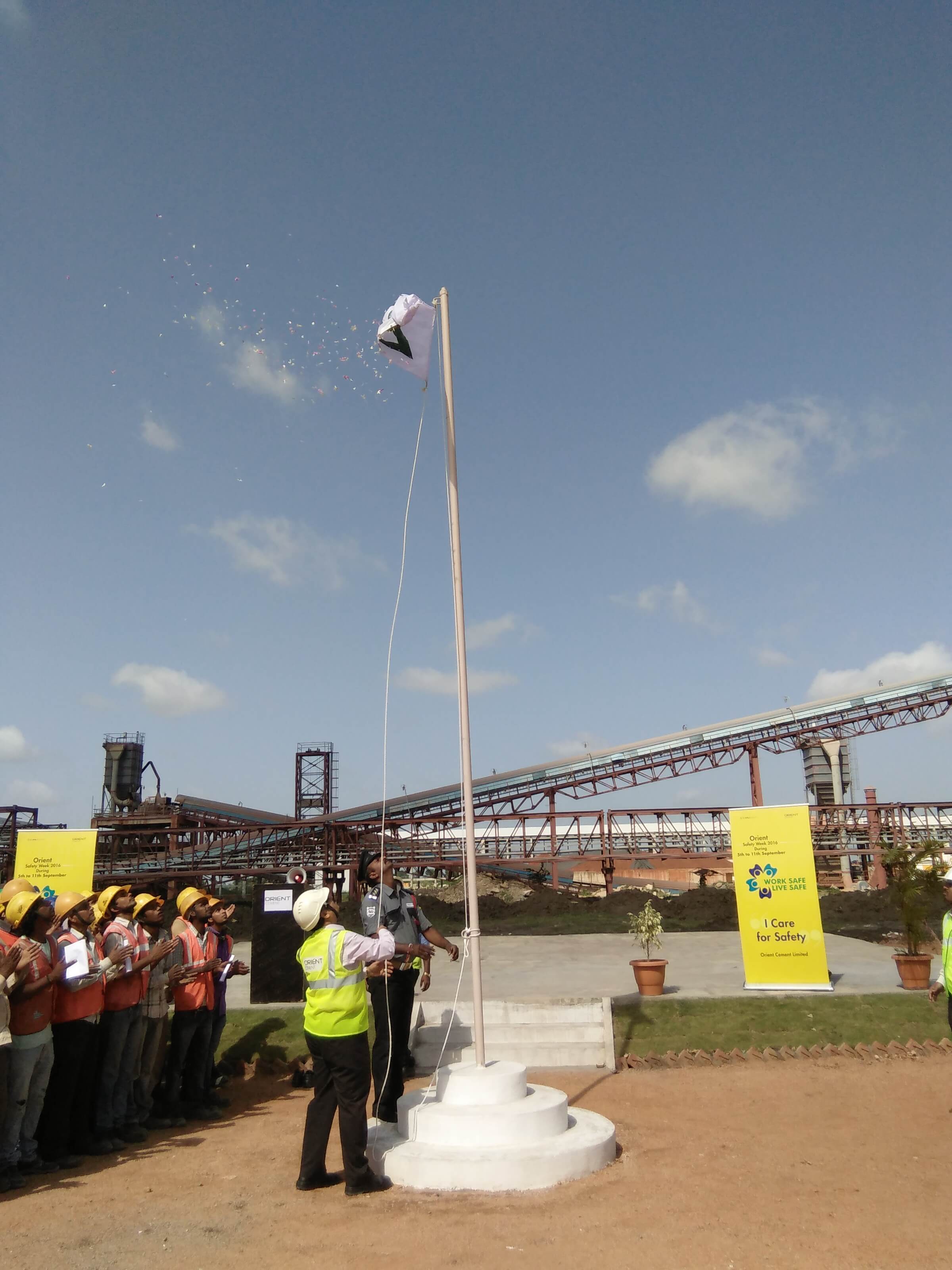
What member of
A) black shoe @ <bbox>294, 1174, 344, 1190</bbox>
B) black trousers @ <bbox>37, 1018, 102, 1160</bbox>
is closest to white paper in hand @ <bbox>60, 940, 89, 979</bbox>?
black trousers @ <bbox>37, 1018, 102, 1160</bbox>

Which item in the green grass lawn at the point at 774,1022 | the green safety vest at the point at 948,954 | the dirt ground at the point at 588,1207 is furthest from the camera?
the green grass lawn at the point at 774,1022

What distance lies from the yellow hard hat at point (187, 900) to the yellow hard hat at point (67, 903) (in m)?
1.33

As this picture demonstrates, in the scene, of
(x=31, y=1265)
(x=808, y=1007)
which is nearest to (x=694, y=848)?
(x=808, y=1007)

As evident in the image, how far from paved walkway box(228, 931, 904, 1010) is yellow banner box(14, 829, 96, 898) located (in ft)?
8.86

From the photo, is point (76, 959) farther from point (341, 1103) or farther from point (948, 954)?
point (948, 954)

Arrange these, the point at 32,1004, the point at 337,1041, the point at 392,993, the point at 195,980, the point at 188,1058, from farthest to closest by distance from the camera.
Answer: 1. the point at 188,1058
2. the point at 195,980
3. the point at 392,993
4. the point at 32,1004
5. the point at 337,1041

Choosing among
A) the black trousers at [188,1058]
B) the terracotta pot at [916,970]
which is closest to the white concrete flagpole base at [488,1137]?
the black trousers at [188,1058]

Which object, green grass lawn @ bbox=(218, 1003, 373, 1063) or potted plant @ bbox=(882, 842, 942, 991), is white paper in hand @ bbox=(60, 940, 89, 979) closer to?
green grass lawn @ bbox=(218, 1003, 373, 1063)

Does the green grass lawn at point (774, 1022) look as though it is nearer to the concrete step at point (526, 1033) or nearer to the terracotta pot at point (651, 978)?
the terracotta pot at point (651, 978)

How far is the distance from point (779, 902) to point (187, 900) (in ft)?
24.7

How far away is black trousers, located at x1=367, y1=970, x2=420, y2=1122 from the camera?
6.66 meters

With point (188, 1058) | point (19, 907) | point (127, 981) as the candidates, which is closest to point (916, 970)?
point (188, 1058)

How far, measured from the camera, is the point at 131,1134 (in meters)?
7.07

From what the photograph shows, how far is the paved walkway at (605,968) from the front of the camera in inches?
441
